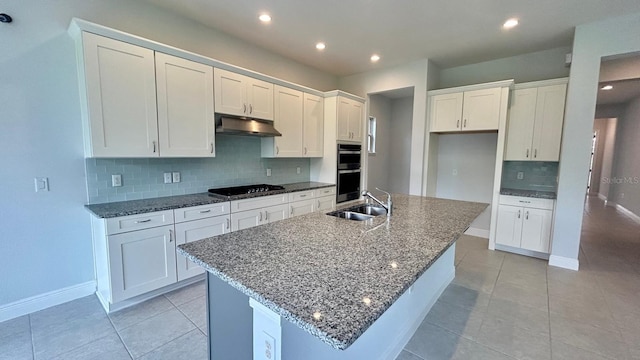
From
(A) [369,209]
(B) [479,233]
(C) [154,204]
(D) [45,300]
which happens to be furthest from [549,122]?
(D) [45,300]

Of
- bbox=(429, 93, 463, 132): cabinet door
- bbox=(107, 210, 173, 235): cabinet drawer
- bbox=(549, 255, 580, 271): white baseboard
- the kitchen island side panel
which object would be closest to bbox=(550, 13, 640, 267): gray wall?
bbox=(549, 255, 580, 271): white baseboard

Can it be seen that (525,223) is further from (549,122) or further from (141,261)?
(141,261)

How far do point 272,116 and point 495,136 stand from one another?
3.55 metres

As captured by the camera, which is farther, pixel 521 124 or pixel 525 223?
pixel 521 124

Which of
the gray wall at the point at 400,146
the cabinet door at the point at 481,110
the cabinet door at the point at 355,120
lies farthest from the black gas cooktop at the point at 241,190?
the gray wall at the point at 400,146

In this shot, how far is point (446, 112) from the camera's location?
4.06m

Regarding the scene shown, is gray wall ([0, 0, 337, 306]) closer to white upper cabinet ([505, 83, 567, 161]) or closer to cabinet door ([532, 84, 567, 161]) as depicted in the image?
white upper cabinet ([505, 83, 567, 161])

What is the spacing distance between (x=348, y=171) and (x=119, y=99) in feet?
10.5

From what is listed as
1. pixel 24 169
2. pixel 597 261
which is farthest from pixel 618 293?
pixel 24 169

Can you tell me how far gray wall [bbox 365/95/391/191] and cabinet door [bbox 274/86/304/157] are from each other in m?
1.93

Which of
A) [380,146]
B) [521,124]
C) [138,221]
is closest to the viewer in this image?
[138,221]

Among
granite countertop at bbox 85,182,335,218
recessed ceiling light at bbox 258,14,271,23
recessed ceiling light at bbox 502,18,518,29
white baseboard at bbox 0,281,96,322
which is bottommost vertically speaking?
white baseboard at bbox 0,281,96,322

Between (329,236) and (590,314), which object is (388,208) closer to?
(329,236)

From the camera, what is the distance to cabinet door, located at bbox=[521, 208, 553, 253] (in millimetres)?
3412
